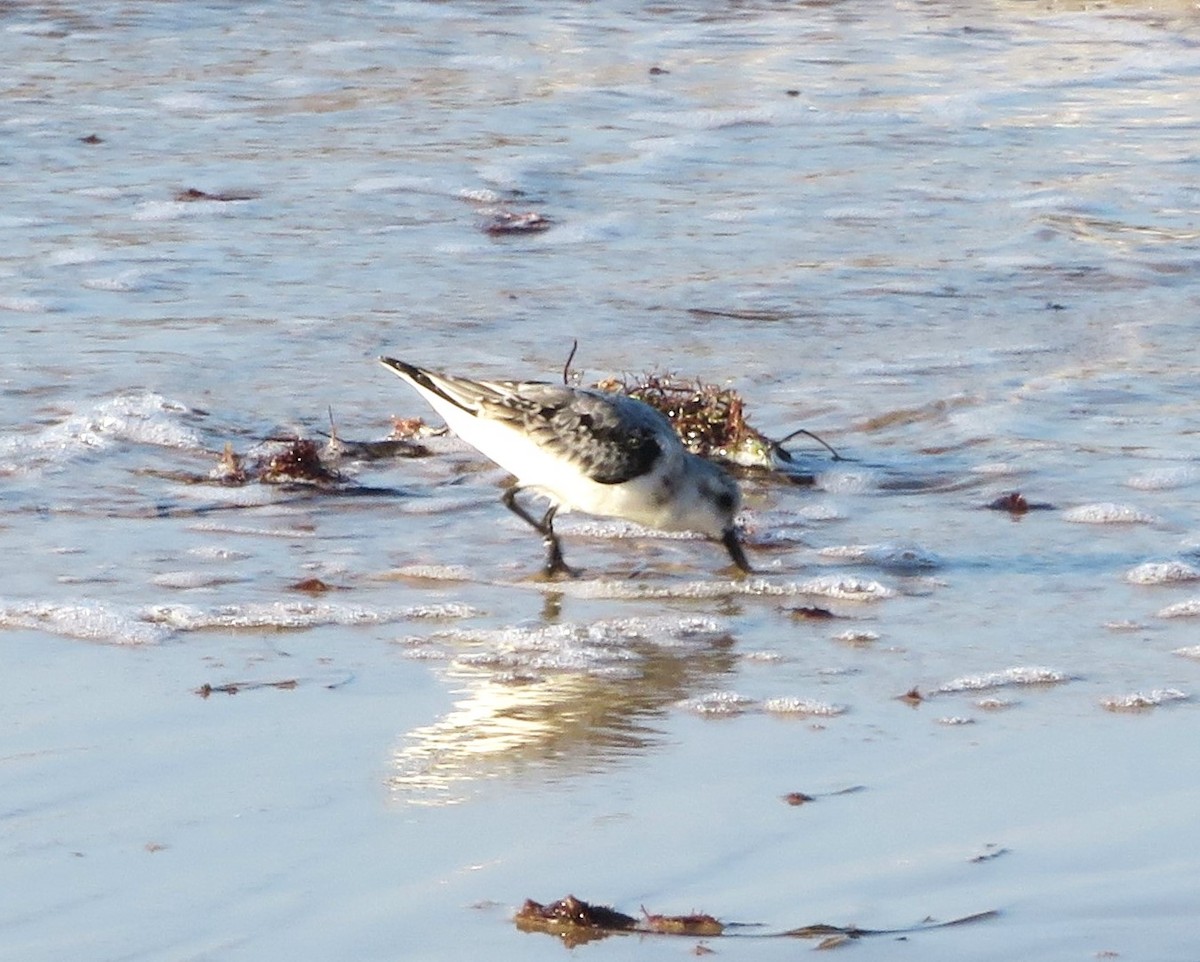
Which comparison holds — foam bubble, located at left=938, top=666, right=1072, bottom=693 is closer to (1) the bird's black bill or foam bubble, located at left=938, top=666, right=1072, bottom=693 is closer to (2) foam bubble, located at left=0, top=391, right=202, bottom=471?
(1) the bird's black bill

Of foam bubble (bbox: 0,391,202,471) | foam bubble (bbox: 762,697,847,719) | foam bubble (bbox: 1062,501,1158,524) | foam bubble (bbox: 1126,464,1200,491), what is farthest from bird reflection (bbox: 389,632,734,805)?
foam bubble (bbox: 0,391,202,471)

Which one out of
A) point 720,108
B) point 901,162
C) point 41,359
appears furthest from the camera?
point 720,108

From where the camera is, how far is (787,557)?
586cm

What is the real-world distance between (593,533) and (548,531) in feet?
1.83

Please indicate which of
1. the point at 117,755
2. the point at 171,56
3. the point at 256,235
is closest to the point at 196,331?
the point at 256,235

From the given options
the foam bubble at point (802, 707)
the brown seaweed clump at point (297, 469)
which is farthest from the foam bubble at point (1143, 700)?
the brown seaweed clump at point (297, 469)

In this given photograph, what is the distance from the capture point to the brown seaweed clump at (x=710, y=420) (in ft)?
21.6

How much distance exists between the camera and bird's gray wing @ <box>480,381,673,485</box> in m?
5.87

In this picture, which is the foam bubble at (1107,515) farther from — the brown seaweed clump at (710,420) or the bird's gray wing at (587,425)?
the bird's gray wing at (587,425)

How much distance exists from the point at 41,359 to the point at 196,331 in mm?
658

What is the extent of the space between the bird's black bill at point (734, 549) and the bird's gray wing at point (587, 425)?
0.28 m

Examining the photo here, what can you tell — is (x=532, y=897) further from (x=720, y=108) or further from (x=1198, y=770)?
(x=720, y=108)

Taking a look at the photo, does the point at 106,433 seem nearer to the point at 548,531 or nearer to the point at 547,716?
the point at 548,531

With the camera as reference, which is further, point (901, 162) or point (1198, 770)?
point (901, 162)
